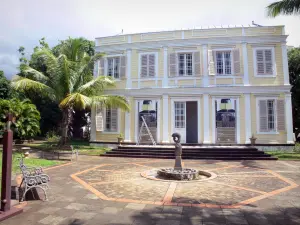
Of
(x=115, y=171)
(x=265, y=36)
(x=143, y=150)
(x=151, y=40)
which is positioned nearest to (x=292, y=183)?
(x=115, y=171)

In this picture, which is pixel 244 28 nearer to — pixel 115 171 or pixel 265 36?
pixel 265 36

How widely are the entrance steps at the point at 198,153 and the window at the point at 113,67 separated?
5.97 metres

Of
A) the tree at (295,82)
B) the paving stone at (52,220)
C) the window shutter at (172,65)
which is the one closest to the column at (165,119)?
the window shutter at (172,65)

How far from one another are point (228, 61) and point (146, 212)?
13.3 meters

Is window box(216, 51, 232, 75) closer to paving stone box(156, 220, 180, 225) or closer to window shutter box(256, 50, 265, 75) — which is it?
window shutter box(256, 50, 265, 75)

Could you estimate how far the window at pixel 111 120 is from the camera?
53.6 feet

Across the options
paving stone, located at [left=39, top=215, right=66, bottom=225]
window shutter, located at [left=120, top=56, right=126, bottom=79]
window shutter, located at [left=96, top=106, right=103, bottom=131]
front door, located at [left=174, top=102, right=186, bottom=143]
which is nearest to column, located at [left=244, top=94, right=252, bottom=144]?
front door, located at [left=174, top=102, right=186, bottom=143]

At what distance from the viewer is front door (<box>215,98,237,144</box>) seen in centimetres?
1477

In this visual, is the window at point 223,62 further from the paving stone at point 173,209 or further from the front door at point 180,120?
the paving stone at point 173,209

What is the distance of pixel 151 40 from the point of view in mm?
16406

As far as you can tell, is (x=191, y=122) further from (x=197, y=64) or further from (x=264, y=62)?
(x=264, y=62)

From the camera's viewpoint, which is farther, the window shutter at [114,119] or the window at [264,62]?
the window shutter at [114,119]

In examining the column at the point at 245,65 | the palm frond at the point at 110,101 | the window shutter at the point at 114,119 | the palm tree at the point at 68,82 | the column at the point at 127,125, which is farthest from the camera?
the window shutter at the point at 114,119

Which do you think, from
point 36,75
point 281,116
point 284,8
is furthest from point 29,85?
point 281,116
